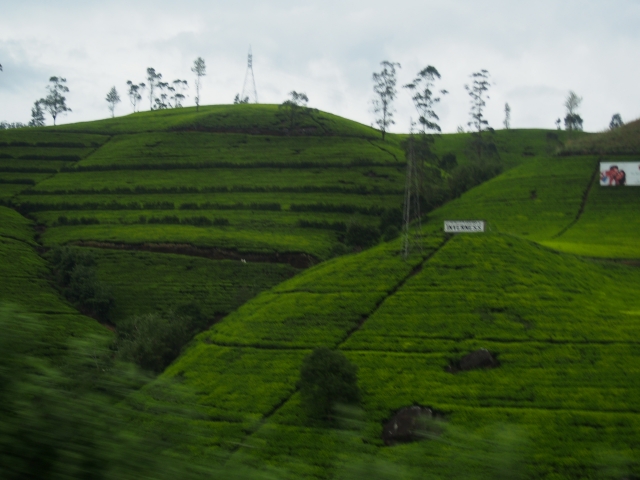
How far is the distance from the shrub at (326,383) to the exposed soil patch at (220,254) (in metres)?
42.6

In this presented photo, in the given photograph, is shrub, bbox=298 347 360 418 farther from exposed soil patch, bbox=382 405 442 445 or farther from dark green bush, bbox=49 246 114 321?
dark green bush, bbox=49 246 114 321

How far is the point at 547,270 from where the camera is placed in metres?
55.9

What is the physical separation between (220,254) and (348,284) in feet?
98.6

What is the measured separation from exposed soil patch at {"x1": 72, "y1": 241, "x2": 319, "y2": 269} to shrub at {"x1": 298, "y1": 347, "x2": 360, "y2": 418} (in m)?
42.6

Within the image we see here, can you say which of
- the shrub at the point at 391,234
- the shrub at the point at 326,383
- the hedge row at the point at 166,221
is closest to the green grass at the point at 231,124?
the hedge row at the point at 166,221

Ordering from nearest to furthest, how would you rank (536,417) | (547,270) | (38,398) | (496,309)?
1. (38,398)
2. (536,417)
3. (496,309)
4. (547,270)

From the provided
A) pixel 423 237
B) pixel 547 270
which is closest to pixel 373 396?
pixel 547 270

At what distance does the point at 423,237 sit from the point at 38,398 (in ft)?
196

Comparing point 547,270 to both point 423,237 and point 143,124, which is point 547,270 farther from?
point 143,124

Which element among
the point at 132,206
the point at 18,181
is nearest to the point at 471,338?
the point at 132,206

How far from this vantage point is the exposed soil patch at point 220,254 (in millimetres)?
81438

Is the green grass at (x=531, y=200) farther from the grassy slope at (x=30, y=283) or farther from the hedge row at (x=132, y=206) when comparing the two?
the grassy slope at (x=30, y=283)

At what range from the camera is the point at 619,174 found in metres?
98.1

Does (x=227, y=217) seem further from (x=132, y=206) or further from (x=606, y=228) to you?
(x=606, y=228)
